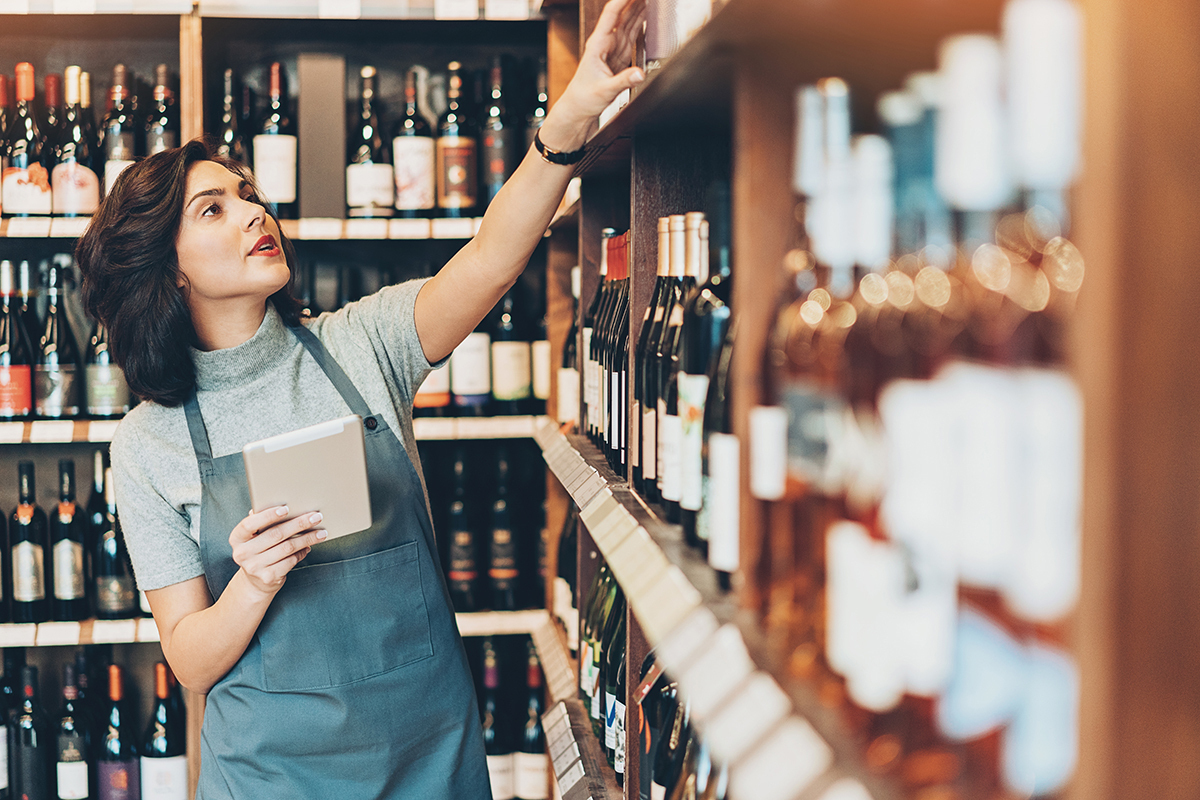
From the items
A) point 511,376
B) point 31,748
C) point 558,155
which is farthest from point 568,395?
point 31,748

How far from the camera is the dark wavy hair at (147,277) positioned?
1597 millimetres

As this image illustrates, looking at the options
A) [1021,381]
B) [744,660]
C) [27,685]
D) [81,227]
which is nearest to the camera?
[1021,381]

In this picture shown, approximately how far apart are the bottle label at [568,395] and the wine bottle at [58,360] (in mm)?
1213

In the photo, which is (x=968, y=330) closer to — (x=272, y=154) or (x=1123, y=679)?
(x=1123, y=679)

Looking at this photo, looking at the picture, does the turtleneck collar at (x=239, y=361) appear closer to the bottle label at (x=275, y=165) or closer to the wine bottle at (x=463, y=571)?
the bottle label at (x=275, y=165)

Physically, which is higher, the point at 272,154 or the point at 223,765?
the point at 272,154

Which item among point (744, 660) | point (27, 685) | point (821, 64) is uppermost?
point (821, 64)

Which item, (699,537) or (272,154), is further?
(272,154)

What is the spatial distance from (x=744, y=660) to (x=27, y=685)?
8.29 ft

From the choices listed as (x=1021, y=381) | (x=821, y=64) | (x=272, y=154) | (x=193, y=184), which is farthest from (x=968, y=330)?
(x=272, y=154)

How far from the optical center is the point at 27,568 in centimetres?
262

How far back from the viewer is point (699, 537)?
3.15ft

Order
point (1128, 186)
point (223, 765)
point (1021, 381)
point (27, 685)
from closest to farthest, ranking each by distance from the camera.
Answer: point (1128, 186) → point (1021, 381) → point (223, 765) → point (27, 685)

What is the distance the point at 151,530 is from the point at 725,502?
1.09 meters
